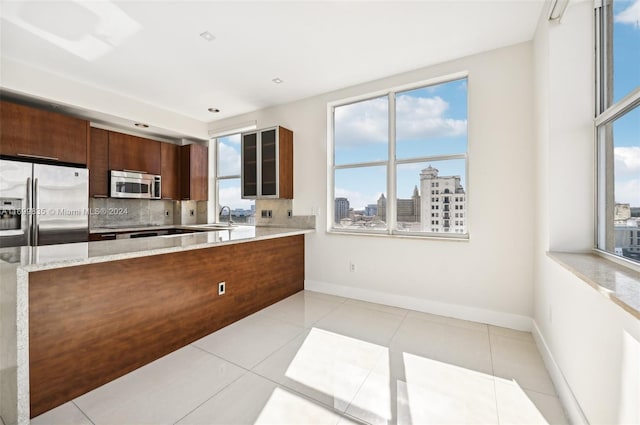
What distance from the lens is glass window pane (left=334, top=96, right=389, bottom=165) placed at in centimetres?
342

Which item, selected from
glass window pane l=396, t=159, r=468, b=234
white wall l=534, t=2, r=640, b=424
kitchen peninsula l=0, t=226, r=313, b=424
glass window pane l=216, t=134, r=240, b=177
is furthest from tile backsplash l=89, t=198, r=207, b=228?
white wall l=534, t=2, r=640, b=424

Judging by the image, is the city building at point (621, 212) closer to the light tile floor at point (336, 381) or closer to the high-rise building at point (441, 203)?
the light tile floor at point (336, 381)

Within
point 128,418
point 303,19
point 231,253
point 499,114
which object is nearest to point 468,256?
point 499,114

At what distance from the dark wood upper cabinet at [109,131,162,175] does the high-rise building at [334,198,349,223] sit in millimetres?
3056

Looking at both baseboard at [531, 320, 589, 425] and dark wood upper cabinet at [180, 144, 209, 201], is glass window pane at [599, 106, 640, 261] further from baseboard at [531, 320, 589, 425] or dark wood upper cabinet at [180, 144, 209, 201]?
dark wood upper cabinet at [180, 144, 209, 201]

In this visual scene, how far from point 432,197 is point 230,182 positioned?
342 cm

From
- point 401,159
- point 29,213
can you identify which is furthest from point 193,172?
point 401,159

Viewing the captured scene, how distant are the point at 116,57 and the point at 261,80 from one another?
57.7 inches

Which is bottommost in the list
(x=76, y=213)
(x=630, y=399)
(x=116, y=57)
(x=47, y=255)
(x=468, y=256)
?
(x=630, y=399)

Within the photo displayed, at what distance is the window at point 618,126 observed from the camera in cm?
137

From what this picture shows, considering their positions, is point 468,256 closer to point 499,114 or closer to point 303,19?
point 499,114

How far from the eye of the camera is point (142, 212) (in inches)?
183

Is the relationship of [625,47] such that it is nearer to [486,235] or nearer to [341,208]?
[486,235]

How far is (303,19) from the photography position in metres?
2.29
